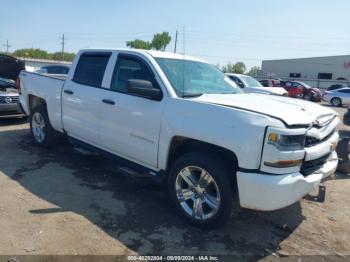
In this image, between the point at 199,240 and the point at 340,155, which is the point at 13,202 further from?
the point at 340,155

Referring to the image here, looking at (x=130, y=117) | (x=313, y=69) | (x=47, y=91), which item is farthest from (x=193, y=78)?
(x=313, y=69)

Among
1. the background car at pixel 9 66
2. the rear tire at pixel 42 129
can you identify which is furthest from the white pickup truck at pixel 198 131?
the background car at pixel 9 66

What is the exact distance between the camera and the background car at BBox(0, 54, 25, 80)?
9711 millimetres

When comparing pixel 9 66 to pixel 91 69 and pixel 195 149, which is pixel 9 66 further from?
pixel 195 149

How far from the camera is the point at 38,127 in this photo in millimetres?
6707

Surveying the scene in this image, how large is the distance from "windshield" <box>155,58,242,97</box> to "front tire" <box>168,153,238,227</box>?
0.86 meters

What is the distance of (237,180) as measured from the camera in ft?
11.3

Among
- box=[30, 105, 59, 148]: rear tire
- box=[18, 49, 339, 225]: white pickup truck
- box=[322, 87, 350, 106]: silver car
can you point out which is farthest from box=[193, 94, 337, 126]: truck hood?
box=[322, 87, 350, 106]: silver car

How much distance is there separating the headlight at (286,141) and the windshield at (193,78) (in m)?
1.27

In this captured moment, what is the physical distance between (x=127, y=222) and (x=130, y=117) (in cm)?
130

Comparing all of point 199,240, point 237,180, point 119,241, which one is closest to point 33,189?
point 119,241

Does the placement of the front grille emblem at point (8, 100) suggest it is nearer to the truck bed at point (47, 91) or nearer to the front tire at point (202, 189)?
the truck bed at point (47, 91)

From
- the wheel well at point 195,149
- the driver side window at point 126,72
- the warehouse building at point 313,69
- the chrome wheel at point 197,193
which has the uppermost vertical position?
the warehouse building at point 313,69

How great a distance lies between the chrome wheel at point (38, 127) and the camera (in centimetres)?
658
